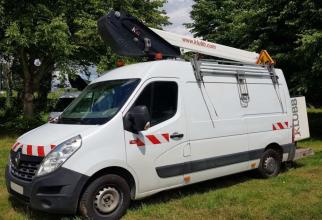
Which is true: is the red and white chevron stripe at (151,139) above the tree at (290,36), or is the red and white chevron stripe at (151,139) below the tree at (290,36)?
below

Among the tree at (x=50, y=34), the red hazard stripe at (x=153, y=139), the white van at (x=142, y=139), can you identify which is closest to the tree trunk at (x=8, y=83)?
the tree at (x=50, y=34)

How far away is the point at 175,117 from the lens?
705 cm

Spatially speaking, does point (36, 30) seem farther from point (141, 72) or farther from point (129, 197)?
point (129, 197)

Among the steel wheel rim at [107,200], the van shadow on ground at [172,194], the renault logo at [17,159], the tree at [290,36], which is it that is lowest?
the van shadow on ground at [172,194]

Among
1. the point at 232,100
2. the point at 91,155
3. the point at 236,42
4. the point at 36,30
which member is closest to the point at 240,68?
the point at 232,100

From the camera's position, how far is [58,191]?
585 centimetres

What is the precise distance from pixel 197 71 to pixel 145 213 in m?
2.58

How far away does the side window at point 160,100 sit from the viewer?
6785 millimetres

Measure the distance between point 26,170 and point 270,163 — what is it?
5041mm

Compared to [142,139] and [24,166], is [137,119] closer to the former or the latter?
[142,139]

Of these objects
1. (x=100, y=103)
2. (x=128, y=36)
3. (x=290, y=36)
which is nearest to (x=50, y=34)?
(x=128, y=36)

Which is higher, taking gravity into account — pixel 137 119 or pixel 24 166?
pixel 137 119

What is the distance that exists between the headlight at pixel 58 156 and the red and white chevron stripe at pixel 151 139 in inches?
36.1

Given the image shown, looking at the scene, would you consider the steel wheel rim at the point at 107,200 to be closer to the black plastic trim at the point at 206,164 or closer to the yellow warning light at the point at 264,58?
the black plastic trim at the point at 206,164
